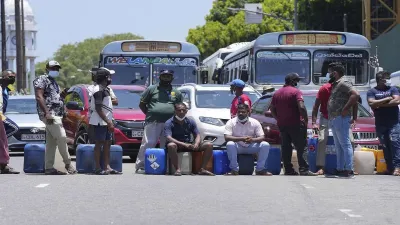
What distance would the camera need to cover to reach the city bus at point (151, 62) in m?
30.5

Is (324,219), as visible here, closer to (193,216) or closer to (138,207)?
(193,216)

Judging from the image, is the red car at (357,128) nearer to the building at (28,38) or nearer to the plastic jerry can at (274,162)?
the plastic jerry can at (274,162)

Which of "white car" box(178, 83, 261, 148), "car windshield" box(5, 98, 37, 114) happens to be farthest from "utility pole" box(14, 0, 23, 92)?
"white car" box(178, 83, 261, 148)

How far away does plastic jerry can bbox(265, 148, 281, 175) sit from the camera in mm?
18656

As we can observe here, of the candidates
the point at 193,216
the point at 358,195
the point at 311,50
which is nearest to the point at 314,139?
the point at 358,195

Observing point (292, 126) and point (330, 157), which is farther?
point (292, 126)

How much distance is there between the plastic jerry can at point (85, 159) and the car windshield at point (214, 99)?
4.35 m

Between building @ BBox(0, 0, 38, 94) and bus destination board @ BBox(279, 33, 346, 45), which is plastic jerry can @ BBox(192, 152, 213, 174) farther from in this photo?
building @ BBox(0, 0, 38, 94)

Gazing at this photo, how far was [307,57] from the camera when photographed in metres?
28.3

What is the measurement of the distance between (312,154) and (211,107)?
3925 millimetres

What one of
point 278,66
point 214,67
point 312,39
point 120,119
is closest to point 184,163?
point 120,119

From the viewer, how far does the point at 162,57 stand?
30.7 meters

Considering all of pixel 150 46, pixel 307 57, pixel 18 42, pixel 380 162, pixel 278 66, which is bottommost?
pixel 380 162

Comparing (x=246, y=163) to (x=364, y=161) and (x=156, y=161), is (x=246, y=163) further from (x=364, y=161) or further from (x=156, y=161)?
(x=364, y=161)
